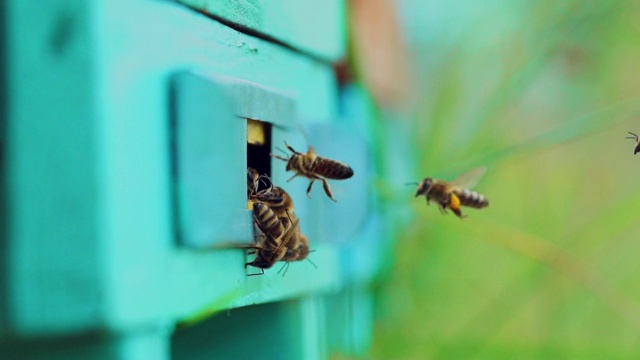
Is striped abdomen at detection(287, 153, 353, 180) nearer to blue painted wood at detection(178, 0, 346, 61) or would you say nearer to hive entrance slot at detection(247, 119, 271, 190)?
hive entrance slot at detection(247, 119, 271, 190)

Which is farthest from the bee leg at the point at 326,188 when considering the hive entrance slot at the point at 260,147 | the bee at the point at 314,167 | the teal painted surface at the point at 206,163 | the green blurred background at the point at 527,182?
the green blurred background at the point at 527,182

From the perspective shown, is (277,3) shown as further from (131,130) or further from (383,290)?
(383,290)

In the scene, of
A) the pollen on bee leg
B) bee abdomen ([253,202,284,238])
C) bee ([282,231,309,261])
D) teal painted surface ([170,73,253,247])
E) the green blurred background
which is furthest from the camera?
the green blurred background

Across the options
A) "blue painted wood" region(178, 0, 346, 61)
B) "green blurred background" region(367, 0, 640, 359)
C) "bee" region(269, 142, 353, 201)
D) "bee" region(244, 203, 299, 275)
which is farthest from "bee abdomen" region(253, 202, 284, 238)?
"green blurred background" region(367, 0, 640, 359)

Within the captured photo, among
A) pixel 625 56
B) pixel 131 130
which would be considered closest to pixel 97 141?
pixel 131 130

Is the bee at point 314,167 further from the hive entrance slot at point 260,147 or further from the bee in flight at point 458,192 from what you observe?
the bee in flight at point 458,192
